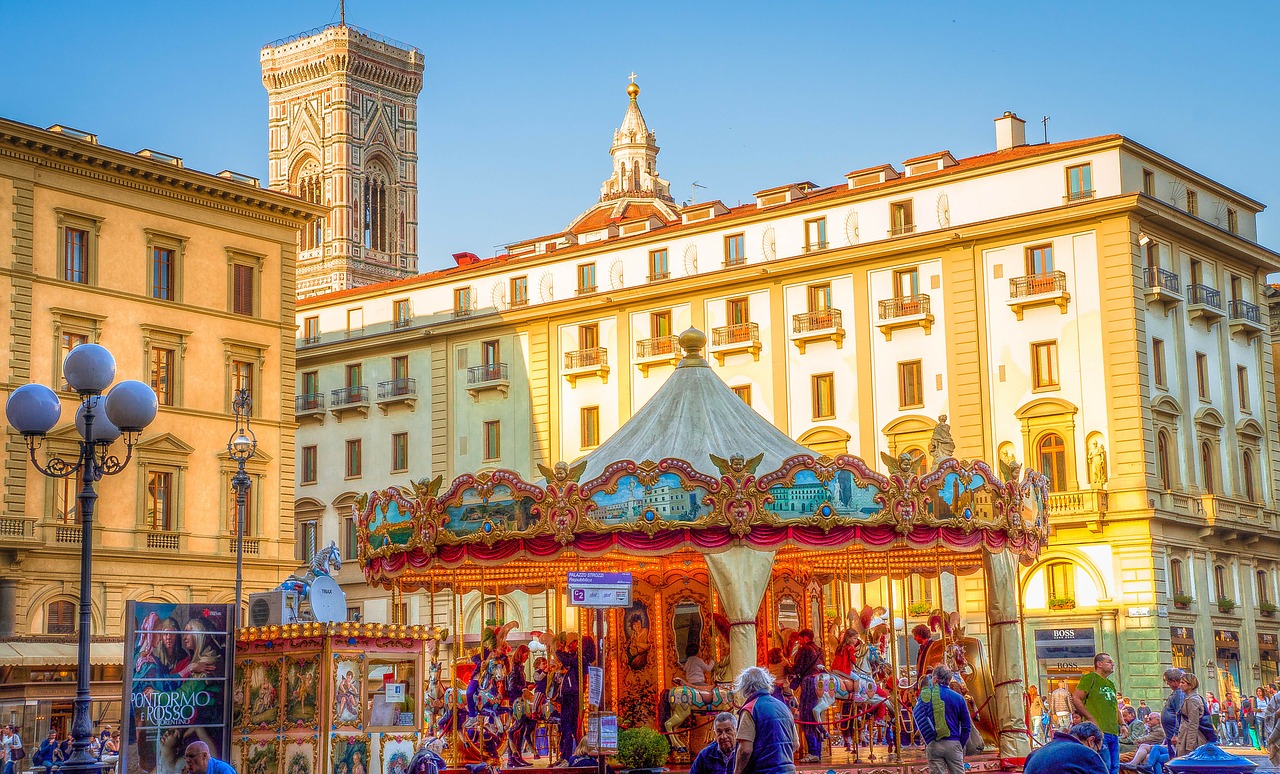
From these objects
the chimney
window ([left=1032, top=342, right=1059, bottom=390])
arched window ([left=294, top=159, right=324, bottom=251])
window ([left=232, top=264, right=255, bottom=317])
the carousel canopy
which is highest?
arched window ([left=294, top=159, right=324, bottom=251])

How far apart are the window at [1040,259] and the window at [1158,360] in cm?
352

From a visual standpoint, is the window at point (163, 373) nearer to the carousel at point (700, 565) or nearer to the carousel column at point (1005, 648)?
the carousel at point (700, 565)

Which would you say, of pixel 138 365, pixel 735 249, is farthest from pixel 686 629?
pixel 735 249

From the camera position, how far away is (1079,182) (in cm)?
4578

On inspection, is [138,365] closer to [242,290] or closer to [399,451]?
[242,290]

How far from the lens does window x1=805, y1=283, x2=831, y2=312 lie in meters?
49.9

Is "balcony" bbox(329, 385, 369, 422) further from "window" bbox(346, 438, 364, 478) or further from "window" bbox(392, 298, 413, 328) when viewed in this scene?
"window" bbox(392, 298, 413, 328)

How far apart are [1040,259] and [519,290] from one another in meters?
18.2

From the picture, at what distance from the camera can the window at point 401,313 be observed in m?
58.4

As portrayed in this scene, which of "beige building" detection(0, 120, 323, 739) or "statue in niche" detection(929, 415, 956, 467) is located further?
"beige building" detection(0, 120, 323, 739)

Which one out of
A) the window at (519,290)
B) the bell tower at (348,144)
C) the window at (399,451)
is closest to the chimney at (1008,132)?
the window at (519,290)

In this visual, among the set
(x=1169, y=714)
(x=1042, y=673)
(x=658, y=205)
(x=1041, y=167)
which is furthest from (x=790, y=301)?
(x=1169, y=714)

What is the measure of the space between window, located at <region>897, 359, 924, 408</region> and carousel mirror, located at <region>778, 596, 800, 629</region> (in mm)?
14806

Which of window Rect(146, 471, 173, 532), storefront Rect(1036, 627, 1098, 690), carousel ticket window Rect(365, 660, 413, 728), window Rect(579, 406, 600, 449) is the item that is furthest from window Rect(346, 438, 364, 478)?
carousel ticket window Rect(365, 660, 413, 728)
